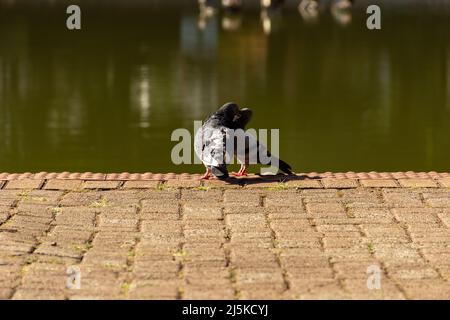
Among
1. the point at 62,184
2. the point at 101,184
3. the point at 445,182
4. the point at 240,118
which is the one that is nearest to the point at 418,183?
the point at 445,182

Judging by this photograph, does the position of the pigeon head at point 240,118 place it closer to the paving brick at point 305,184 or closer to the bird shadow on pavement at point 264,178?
the bird shadow on pavement at point 264,178

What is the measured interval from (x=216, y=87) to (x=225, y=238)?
12956 mm

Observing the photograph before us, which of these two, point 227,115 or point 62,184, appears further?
point 227,115

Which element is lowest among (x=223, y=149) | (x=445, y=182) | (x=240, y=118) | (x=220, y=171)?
(x=445, y=182)

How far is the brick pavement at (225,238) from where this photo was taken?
6.22 m

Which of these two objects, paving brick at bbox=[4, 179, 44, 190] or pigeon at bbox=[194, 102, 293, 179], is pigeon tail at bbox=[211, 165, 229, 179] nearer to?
pigeon at bbox=[194, 102, 293, 179]

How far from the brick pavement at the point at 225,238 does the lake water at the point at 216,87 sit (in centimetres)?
395

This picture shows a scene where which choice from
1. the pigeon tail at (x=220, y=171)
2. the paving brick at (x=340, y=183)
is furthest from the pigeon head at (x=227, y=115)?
the paving brick at (x=340, y=183)

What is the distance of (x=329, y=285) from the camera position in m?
6.26

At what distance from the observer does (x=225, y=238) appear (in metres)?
7.38

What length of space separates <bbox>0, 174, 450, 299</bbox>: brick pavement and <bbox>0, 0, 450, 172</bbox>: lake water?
3.95 m

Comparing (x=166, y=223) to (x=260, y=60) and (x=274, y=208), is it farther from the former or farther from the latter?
(x=260, y=60)

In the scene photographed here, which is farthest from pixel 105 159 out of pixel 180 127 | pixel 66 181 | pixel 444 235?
pixel 444 235

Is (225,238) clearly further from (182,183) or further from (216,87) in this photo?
(216,87)
